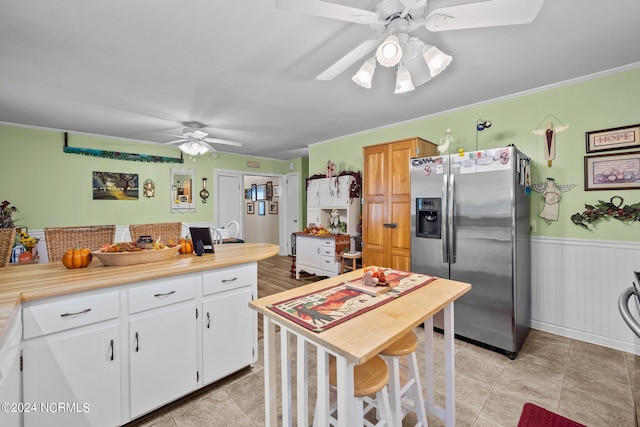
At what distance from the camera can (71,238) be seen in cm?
220

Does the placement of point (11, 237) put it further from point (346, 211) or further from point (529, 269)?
point (529, 269)

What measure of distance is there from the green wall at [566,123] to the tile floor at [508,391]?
3.83 feet

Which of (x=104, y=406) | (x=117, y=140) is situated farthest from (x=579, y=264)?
(x=117, y=140)

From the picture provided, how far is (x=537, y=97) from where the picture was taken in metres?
2.92

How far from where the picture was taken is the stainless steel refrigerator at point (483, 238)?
2334 millimetres

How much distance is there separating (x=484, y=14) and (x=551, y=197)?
2.33 metres

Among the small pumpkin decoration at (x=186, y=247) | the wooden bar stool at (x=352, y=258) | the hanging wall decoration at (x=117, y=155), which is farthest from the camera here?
the hanging wall decoration at (x=117, y=155)

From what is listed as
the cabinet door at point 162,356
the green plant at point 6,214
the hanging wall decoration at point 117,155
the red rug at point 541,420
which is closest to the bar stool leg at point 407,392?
the red rug at point 541,420

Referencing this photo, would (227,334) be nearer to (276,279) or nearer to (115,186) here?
(276,279)

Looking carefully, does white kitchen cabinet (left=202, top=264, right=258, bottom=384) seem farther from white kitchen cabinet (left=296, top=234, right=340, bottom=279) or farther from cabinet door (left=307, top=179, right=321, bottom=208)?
cabinet door (left=307, top=179, right=321, bottom=208)

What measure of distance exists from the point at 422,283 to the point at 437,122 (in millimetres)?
2876

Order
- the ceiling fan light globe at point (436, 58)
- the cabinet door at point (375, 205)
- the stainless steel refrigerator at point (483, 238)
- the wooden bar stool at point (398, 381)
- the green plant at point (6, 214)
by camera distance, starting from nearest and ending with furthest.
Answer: the wooden bar stool at point (398, 381), the ceiling fan light globe at point (436, 58), the stainless steel refrigerator at point (483, 238), the cabinet door at point (375, 205), the green plant at point (6, 214)

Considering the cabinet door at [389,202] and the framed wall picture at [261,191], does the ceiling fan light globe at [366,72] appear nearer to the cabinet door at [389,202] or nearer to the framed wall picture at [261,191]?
the cabinet door at [389,202]

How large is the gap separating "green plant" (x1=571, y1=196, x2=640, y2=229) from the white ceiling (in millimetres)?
1261
